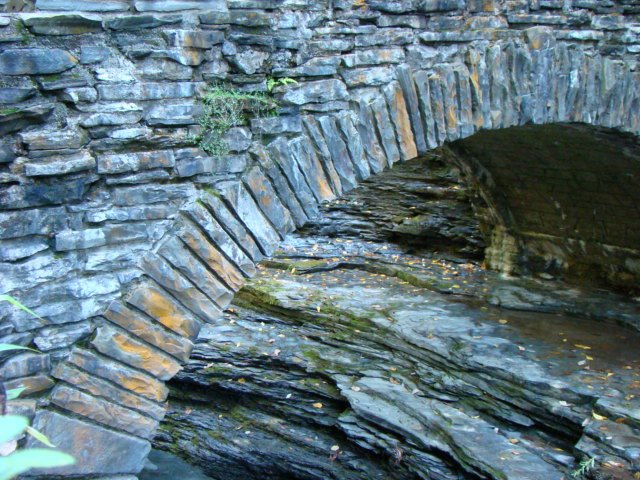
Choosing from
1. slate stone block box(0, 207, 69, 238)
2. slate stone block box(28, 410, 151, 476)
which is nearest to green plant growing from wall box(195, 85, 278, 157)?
slate stone block box(0, 207, 69, 238)

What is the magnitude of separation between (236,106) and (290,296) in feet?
14.1

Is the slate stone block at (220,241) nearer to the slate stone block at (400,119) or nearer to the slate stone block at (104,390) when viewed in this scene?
the slate stone block at (104,390)

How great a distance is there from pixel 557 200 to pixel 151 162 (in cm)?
515

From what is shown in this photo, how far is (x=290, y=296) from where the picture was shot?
281 inches

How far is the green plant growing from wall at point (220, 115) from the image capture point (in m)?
2.91

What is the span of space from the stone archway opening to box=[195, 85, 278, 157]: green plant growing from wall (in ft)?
10.0

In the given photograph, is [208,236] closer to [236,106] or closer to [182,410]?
[236,106]

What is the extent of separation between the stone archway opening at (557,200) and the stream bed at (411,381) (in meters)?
0.26

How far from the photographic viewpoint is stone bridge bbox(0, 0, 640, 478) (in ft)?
8.24

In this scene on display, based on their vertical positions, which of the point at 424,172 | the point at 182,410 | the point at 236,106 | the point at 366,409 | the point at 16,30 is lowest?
the point at 182,410

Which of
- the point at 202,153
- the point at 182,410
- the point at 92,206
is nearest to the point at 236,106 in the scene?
the point at 202,153

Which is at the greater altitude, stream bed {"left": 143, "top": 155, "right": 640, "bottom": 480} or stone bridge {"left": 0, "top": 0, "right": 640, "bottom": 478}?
stone bridge {"left": 0, "top": 0, "right": 640, "bottom": 478}

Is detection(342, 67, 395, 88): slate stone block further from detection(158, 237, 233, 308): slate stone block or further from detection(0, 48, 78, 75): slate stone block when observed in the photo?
detection(0, 48, 78, 75): slate stone block

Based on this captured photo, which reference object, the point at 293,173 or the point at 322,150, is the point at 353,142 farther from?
the point at 293,173
